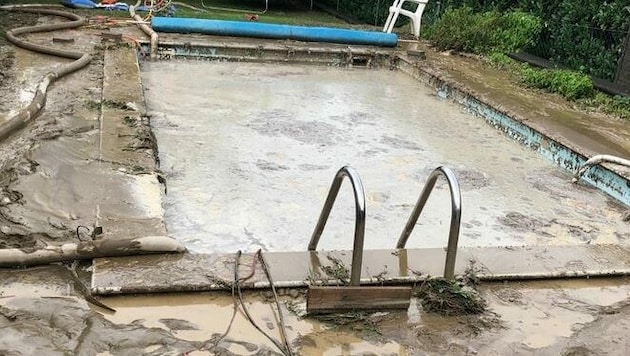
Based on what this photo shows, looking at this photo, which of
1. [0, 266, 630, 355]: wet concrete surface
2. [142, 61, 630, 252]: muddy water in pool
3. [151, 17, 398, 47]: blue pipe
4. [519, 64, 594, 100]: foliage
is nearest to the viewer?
[0, 266, 630, 355]: wet concrete surface

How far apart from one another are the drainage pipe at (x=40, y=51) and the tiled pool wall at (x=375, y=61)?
1.22 meters

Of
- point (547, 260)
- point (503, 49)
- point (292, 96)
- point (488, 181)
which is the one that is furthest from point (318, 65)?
point (547, 260)

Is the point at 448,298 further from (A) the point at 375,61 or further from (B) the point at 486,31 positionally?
(B) the point at 486,31

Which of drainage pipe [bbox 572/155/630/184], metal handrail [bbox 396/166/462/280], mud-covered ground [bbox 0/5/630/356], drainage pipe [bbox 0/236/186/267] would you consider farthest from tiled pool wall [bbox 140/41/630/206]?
drainage pipe [bbox 0/236/186/267]

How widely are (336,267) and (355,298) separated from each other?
31cm

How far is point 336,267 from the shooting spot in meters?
2.95

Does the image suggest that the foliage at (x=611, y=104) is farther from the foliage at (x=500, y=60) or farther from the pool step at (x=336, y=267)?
the pool step at (x=336, y=267)

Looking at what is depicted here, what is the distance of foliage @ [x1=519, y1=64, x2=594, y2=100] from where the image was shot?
6.94m

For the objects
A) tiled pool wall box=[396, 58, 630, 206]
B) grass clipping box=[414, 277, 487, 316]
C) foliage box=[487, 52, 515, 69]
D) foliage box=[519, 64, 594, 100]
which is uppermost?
foliage box=[487, 52, 515, 69]

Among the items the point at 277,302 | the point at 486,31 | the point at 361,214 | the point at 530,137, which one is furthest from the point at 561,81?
the point at 277,302

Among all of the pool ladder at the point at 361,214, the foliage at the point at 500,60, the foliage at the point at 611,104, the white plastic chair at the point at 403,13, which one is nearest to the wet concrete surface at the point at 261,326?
the pool ladder at the point at 361,214

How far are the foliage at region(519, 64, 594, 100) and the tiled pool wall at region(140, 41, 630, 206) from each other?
0.95 metres

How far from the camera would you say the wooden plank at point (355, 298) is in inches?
102

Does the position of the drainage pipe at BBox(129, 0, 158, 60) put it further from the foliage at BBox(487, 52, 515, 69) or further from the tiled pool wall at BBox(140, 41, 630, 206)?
the foliage at BBox(487, 52, 515, 69)
